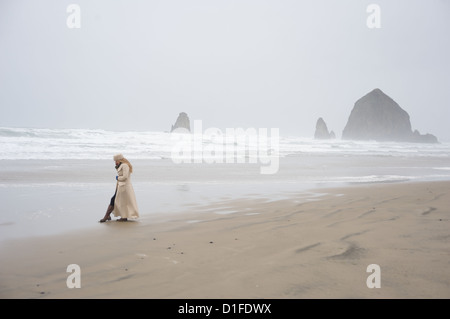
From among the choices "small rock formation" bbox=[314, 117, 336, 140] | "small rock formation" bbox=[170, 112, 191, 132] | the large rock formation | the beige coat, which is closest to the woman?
the beige coat

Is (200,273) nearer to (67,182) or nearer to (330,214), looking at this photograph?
(330,214)

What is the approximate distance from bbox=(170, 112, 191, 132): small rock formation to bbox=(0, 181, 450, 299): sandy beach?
77809 millimetres

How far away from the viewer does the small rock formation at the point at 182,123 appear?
84.4 meters

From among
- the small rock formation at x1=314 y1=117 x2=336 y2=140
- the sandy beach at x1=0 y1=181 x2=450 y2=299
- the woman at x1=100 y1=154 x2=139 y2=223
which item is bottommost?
the sandy beach at x1=0 y1=181 x2=450 y2=299

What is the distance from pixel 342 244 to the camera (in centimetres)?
504

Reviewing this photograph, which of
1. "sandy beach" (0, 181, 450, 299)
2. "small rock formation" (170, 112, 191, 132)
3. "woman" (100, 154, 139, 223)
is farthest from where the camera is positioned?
"small rock formation" (170, 112, 191, 132)

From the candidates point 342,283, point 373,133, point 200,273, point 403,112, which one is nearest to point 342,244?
point 342,283

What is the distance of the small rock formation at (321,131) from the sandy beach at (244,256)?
111 metres

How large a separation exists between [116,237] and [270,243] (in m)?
2.55

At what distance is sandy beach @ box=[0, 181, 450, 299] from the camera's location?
3.59 m

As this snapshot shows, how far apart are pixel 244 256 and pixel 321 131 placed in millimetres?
115534

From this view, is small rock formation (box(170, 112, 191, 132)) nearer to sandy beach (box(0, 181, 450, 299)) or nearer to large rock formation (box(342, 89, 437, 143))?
large rock formation (box(342, 89, 437, 143))

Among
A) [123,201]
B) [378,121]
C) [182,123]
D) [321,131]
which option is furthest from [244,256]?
[378,121]

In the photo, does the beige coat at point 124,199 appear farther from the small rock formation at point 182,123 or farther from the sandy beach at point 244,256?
the small rock formation at point 182,123
